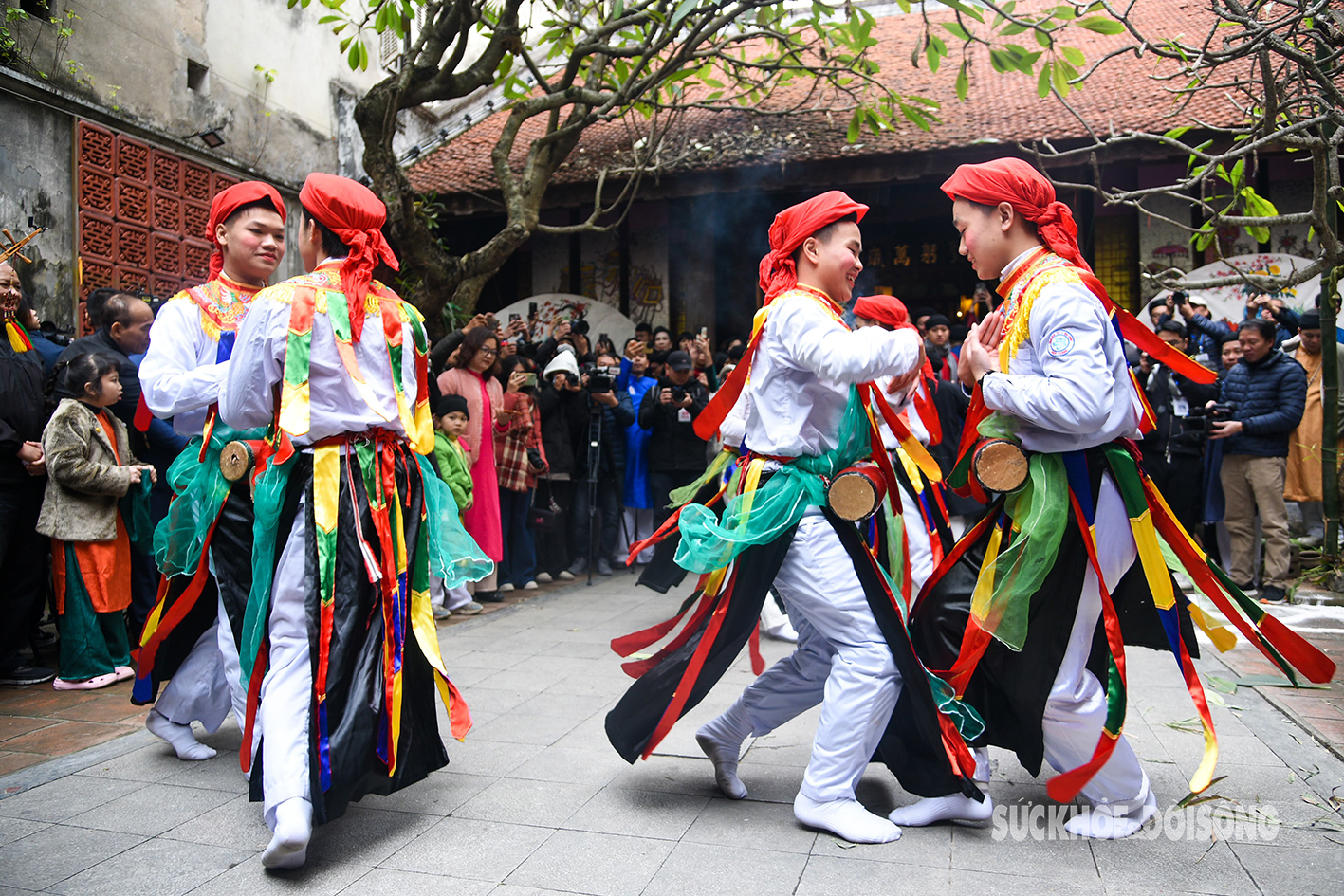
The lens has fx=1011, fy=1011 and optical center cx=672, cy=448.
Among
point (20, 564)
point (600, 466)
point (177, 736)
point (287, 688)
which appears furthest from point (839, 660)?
point (600, 466)

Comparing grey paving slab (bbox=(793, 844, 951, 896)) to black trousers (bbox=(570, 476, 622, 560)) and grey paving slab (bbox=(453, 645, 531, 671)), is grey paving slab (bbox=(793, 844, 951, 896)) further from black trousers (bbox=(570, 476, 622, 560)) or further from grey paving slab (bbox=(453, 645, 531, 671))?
black trousers (bbox=(570, 476, 622, 560))

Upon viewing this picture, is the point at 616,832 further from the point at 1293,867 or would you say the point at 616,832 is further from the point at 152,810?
the point at 1293,867

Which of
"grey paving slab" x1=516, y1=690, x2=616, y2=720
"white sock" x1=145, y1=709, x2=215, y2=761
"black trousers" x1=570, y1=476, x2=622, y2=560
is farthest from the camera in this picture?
"black trousers" x1=570, y1=476, x2=622, y2=560

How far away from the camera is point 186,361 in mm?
3207

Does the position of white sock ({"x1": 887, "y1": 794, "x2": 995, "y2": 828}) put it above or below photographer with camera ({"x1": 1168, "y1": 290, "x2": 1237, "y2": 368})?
below

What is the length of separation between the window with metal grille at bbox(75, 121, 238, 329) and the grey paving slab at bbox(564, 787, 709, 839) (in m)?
6.05

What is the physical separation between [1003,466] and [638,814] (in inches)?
56.0

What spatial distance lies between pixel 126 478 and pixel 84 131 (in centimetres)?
429

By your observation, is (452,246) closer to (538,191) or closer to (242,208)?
(538,191)

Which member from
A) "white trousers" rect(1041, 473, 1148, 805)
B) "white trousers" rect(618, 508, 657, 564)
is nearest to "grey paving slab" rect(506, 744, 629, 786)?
"white trousers" rect(1041, 473, 1148, 805)

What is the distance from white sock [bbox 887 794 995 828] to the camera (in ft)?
9.18

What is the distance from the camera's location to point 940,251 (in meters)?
12.0

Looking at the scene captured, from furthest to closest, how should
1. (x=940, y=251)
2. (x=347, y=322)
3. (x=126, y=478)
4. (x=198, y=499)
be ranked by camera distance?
(x=940, y=251) → (x=126, y=478) → (x=198, y=499) → (x=347, y=322)

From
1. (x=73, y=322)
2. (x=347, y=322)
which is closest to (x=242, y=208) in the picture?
(x=347, y=322)
